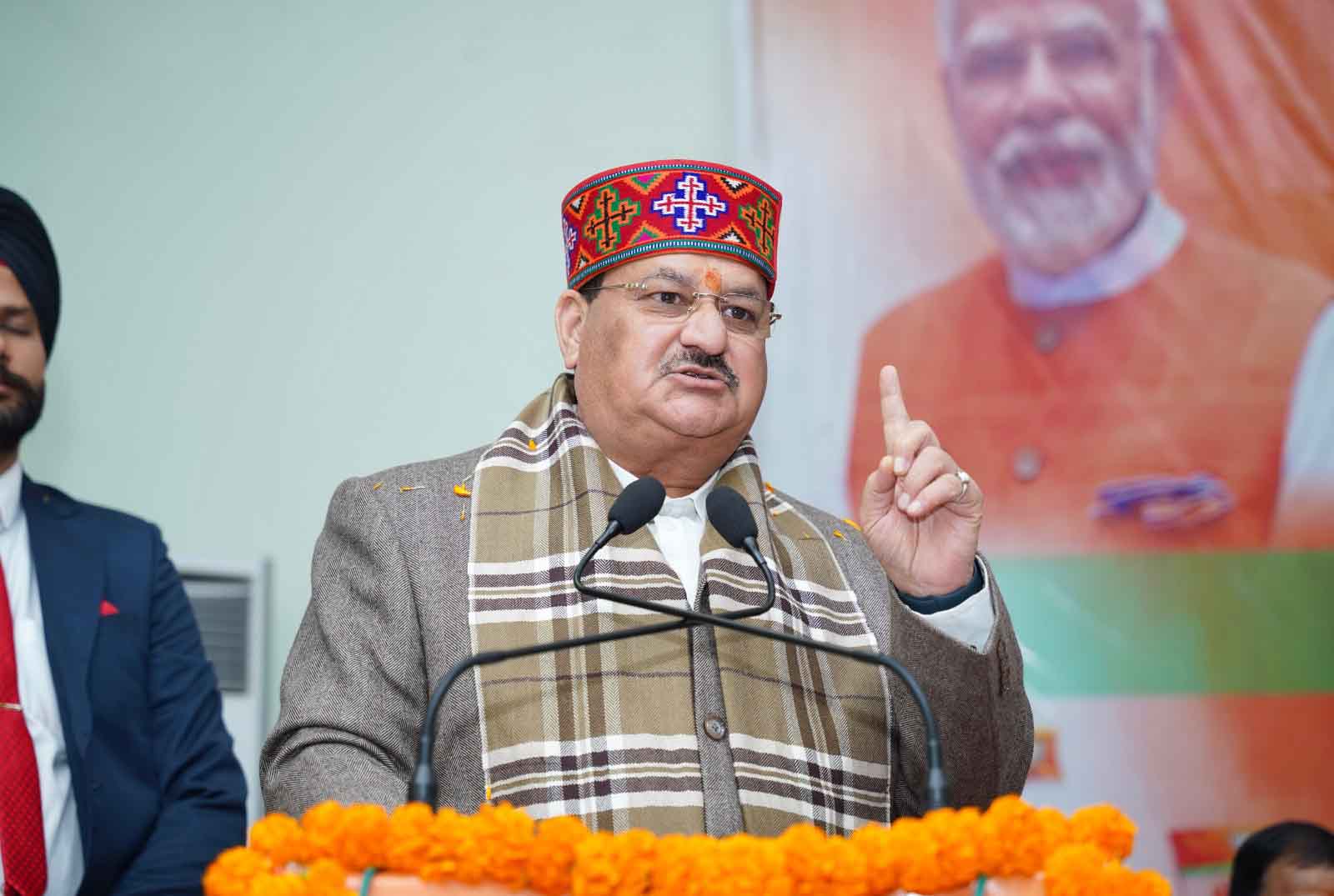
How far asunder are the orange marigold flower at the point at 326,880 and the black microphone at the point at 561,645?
14 cm

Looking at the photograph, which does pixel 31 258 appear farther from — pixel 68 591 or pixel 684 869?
pixel 684 869

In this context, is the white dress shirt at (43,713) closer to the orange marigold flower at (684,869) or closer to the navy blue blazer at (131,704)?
the navy blue blazer at (131,704)

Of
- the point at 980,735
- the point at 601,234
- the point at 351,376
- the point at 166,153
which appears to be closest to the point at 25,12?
the point at 166,153

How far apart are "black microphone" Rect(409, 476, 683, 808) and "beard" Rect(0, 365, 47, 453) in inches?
54.1

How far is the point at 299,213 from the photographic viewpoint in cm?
363

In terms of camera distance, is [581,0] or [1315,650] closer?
[1315,650]

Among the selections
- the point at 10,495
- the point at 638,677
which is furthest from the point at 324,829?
the point at 10,495

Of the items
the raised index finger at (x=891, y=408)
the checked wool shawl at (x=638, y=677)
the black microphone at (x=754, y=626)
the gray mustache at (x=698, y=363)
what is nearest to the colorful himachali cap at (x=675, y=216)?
the gray mustache at (x=698, y=363)

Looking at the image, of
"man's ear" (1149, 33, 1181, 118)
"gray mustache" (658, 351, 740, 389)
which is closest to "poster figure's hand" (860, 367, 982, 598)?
"gray mustache" (658, 351, 740, 389)

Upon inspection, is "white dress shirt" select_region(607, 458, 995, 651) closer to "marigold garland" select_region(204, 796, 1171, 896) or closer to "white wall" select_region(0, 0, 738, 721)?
"marigold garland" select_region(204, 796, 1171, 896)

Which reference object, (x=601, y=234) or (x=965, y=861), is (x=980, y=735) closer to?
(x=965, y=861)

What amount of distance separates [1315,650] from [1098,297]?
0.93 m

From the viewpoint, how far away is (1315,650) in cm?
319

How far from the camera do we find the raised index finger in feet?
6.23
